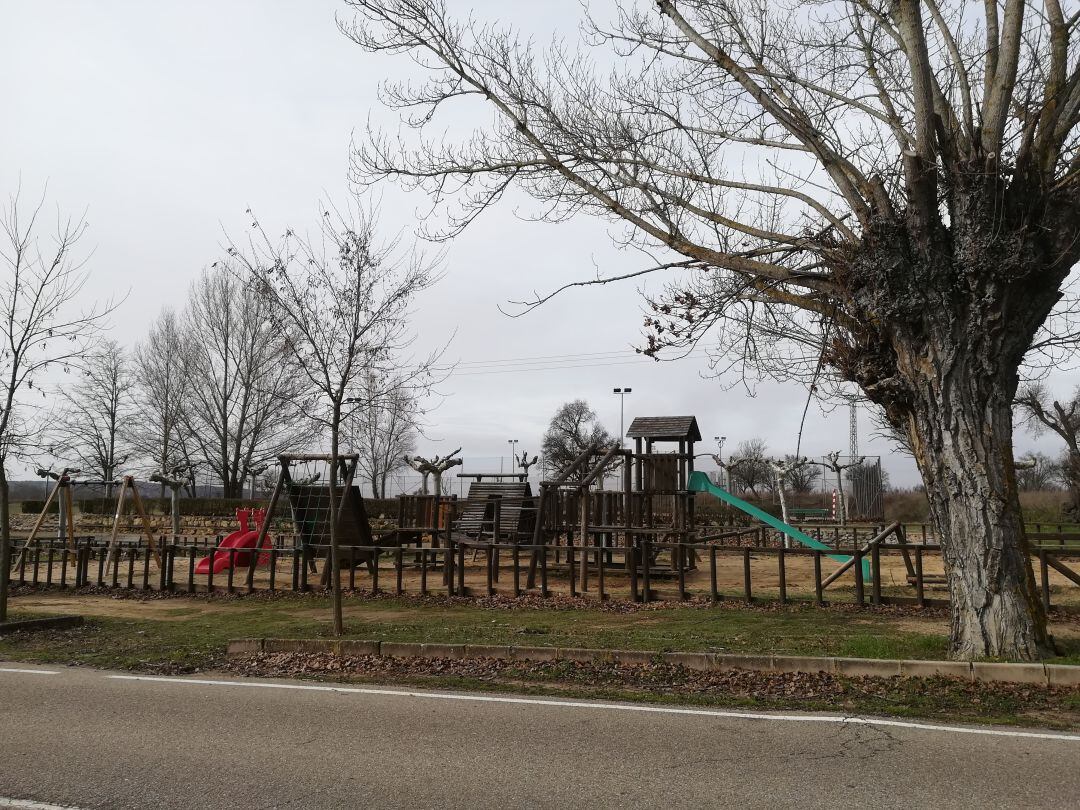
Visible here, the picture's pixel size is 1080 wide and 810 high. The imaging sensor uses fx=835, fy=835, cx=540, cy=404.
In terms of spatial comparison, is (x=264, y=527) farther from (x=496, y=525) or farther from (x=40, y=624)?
(x=40, y=624)

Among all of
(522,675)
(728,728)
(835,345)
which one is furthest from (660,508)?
(728,728)

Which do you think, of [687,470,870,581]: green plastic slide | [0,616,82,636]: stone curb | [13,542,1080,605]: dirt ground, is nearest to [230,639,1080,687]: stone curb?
[0,616,82,636]: stone curb

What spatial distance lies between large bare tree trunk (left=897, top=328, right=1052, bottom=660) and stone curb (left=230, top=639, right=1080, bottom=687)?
0.46 m

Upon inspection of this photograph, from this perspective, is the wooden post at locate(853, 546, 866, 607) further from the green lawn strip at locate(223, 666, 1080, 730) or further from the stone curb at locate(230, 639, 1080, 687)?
the green lawn strip at locate(223, 666, 1080, 730)

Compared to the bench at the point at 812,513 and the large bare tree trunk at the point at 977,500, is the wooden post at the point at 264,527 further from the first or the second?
the bench at the point at 812,513

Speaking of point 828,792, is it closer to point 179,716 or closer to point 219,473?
point 179,716

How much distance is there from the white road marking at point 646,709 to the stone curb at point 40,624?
4.06 metres

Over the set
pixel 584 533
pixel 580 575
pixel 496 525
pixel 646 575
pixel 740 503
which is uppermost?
pixel 740 503

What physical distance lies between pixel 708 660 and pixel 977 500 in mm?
3152

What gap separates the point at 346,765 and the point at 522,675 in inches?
124

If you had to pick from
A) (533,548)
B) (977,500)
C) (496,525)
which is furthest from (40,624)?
(977,500)

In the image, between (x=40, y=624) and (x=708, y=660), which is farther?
(x=40, y=624)

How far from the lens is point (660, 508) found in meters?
20.3

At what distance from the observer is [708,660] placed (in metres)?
8.60
